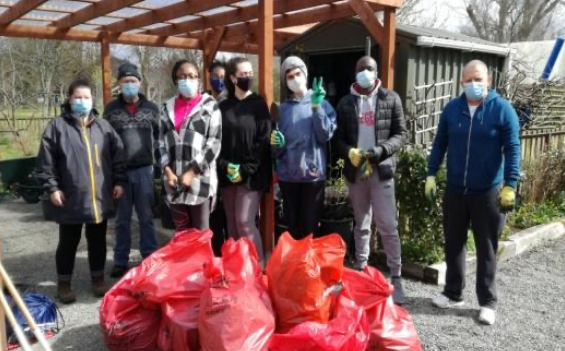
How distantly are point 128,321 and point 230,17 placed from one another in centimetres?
458

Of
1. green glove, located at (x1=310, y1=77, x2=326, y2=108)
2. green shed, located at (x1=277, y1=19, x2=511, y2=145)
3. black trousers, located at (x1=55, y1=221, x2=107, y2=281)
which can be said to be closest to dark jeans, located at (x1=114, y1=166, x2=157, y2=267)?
black trousers, located at (x1=55, y1=221, x2=107, y2=281)

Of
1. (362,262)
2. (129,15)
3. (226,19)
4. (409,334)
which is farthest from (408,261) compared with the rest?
(129,15)

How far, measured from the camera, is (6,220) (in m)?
6.60

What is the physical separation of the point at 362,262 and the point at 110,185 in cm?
212

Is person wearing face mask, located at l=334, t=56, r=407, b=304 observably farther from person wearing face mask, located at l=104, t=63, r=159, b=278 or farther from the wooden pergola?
person wearing face mask, located at l=104, t=63, r=159, b=278

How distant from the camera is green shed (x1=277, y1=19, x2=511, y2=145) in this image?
6.18 meters

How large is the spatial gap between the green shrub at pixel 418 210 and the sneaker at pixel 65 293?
9.52ft

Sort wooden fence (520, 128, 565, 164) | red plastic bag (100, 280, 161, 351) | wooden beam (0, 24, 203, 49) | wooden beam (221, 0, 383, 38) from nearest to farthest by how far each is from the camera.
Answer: red plastic bag (100, 280, 161, 351) → wooden beam (221, 0, 383, 38) → wooden beam (0, 24, 203, 49) → wooden fence (520, 128, 565, 164)

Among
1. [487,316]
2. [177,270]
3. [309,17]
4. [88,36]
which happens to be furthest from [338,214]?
[88,36]

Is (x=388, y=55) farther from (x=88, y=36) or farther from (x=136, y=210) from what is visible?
(x=88, y=36)

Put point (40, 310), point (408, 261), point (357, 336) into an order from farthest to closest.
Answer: point (408, 261), point (40, 310), point (357, 336)

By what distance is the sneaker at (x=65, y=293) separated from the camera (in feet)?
11.8

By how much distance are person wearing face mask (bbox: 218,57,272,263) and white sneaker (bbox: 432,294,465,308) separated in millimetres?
1529

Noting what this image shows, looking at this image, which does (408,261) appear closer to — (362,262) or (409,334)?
(362,262)
